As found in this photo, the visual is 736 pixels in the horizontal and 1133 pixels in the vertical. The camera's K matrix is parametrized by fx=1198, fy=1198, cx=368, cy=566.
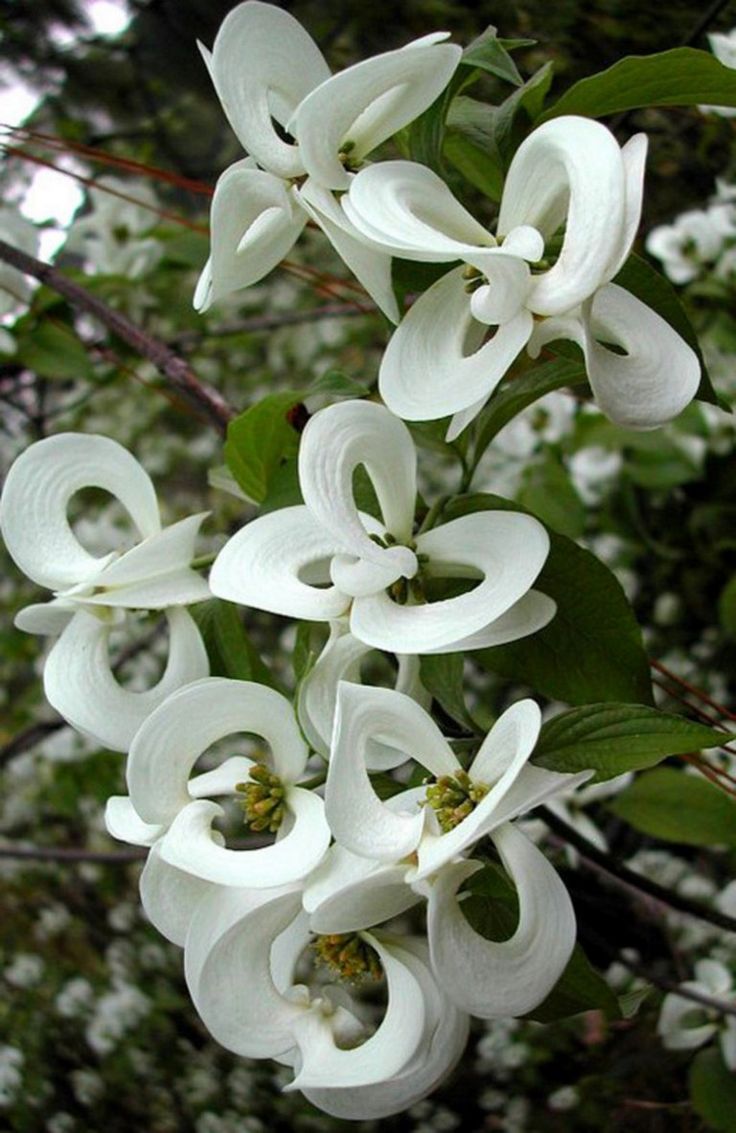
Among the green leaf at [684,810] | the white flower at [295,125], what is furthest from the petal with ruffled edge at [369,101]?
the green leaf at [684,810]

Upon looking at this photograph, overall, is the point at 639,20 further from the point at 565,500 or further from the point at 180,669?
the point at 180,669

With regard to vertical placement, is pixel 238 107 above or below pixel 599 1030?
above

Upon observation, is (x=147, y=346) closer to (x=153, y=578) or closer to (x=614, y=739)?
(x=153, y=578)

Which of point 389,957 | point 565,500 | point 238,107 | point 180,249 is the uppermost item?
point 238,107

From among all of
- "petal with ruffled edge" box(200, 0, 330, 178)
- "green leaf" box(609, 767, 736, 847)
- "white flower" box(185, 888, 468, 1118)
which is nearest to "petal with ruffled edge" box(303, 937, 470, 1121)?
"white flower" box(185, 888, 468, 1118)

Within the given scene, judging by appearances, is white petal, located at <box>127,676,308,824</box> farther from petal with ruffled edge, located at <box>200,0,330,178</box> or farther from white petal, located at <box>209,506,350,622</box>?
petal with ruffled edge, located at <box>200,0,330,178</box>

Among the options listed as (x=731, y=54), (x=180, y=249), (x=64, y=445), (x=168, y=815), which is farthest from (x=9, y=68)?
(x=168, y=815)
